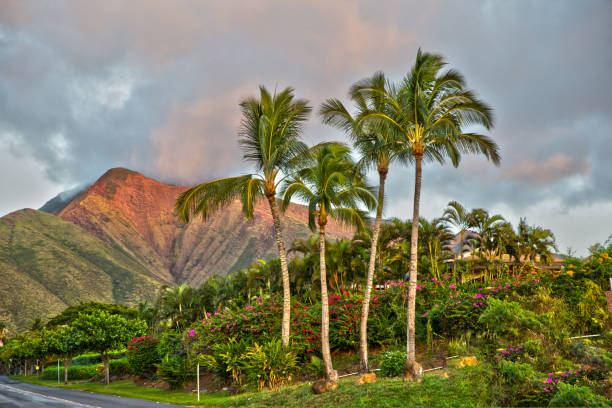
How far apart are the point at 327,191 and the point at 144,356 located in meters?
19.3

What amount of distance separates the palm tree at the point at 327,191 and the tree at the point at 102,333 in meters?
22.9

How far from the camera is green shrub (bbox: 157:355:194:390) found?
78.2 feet

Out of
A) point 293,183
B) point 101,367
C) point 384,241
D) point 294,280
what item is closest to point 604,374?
point 293,183

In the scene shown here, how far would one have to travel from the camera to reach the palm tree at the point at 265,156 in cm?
1905

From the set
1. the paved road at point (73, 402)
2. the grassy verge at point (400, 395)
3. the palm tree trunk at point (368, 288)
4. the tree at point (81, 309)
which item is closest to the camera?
the grassy verge at point (400, 395)

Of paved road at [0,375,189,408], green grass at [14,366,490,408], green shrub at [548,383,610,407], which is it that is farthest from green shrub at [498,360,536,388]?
paved road at [0,375,189,408]

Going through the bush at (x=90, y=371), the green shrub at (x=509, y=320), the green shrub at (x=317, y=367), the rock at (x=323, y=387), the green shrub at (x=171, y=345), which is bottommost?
the bush at (x=90, y=371)

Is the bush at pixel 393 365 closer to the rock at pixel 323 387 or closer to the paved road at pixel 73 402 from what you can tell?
the rock at pixel 323 387

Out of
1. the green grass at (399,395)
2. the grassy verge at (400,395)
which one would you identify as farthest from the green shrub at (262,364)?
the grassy verge at (400,395)

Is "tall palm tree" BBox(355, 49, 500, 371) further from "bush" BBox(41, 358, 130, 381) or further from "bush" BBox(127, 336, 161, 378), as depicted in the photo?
"bush" BBox(41, 358, 130, 381)

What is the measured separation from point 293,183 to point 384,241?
1664 cm

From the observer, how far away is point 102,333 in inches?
1366

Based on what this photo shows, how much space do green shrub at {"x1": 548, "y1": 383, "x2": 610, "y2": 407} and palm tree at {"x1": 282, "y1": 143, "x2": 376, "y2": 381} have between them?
902cm

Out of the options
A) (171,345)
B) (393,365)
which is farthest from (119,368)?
(393,365)
